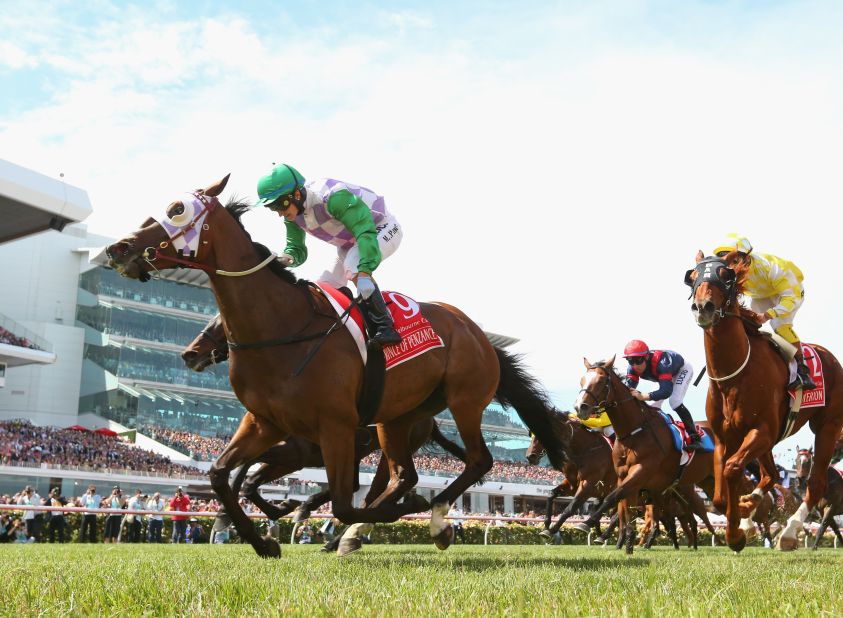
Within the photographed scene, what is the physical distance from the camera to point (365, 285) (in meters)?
5.76

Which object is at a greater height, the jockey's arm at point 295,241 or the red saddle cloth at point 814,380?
the jockey's arm at point 295,241

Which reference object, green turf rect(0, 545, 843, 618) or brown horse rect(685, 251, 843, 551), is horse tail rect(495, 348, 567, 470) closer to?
brown horse rect(685, 251, 843, 551)

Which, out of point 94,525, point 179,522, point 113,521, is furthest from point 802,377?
point 113,521

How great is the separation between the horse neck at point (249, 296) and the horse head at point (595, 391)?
5.37m

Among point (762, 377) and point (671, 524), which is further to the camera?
point (671, 524)

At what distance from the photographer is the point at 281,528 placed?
19375 millimetres

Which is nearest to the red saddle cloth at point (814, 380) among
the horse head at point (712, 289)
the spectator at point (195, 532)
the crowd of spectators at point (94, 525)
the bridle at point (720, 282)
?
the bridle at point (720, 282)

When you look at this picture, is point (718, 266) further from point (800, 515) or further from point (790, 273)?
point (800, 515)

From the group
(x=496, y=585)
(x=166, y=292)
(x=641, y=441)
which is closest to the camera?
(x=496, y=585)

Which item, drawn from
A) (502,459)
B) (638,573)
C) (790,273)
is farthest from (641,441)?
(502,459)

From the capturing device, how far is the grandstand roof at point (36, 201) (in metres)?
35.1

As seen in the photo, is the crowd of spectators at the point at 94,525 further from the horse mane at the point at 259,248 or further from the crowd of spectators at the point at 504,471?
the crowd of spectators at the point at 504,471

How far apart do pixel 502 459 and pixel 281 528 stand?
45.4 m

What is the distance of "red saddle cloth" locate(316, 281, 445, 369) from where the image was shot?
5668mm
